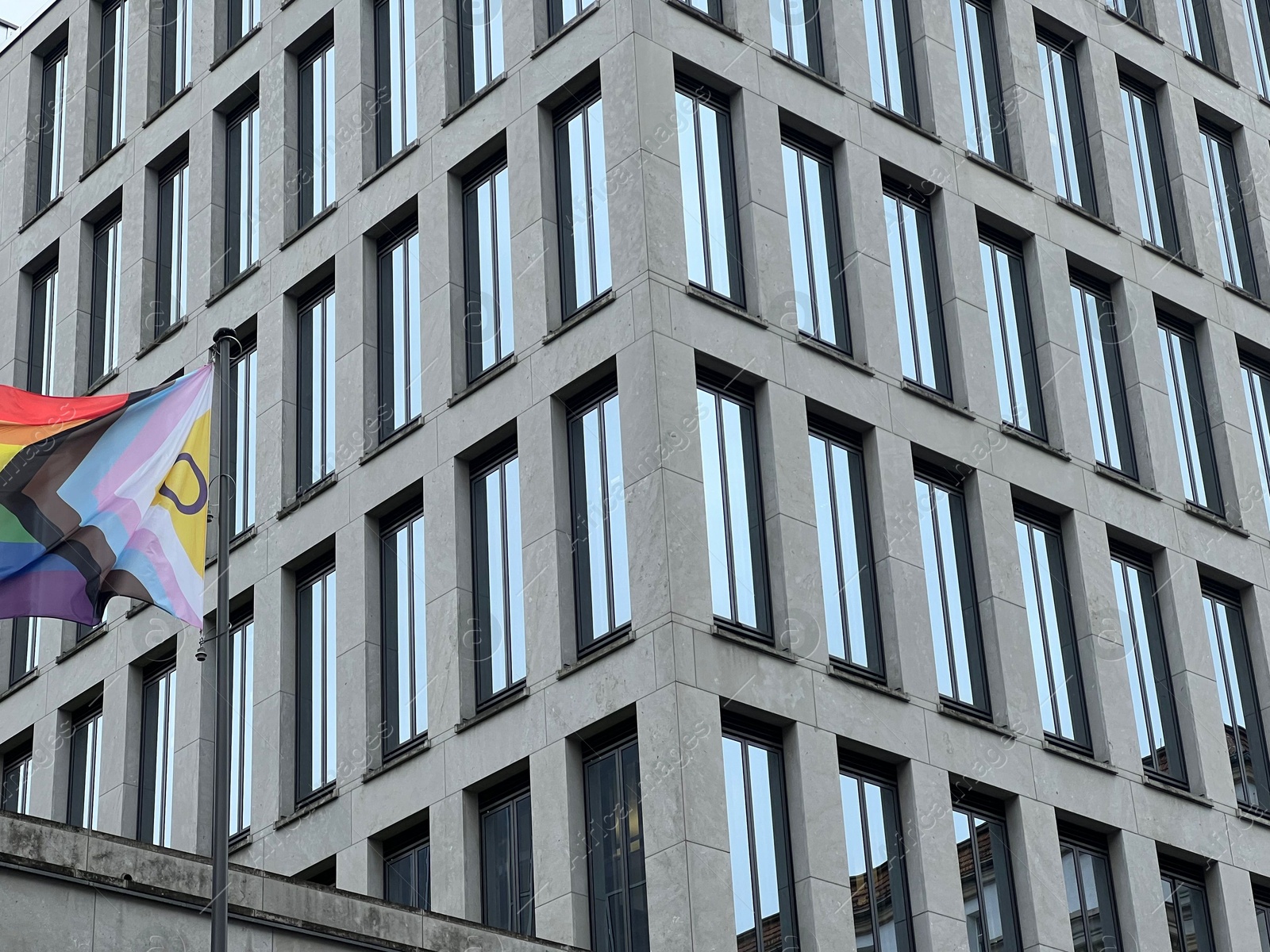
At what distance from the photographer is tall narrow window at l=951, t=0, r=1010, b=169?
44625 millimetres

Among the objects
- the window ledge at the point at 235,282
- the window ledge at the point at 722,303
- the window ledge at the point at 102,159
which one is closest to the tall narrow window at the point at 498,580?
the window ledge at the point at 722,303

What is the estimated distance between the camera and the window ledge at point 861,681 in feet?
118

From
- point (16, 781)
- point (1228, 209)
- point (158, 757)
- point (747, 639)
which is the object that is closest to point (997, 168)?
point (1228, 209)

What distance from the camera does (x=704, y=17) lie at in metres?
39.8

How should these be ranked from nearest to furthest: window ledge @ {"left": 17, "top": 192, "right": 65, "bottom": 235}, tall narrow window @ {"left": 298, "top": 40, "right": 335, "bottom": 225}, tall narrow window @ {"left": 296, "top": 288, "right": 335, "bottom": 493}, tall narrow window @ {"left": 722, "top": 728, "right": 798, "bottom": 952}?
tall narrow window @ {"left": 722, "top": 728, "right": 798, "bottom": 952} → tall narrow window @ {"left": 296, "top": 288, "right": 335, "bottom": 493} → tall narrow window @ {"left": 298, "top": 40, "right": 335, "bottom": 225} → window ledge @ {"left": 17, "top": 192, "right": 65, "bottom": 235}

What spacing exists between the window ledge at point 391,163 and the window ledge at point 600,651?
38.4 ft

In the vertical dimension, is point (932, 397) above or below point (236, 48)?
below

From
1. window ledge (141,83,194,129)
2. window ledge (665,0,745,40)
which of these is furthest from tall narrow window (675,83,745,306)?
window ledge (141,83,194,129)

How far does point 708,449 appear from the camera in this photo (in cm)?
3628

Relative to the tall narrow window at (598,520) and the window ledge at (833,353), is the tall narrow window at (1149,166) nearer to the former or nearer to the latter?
the window ledge at (833,353)

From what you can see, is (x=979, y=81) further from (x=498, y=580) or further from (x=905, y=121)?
(x=498, y=580)

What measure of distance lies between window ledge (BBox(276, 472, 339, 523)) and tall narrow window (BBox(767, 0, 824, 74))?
11464 mm

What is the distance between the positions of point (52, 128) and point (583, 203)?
821 inches

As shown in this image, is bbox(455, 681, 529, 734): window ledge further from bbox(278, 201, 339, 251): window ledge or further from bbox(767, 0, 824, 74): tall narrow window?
bbox(767, 0, 824, 74): tall narrow window
